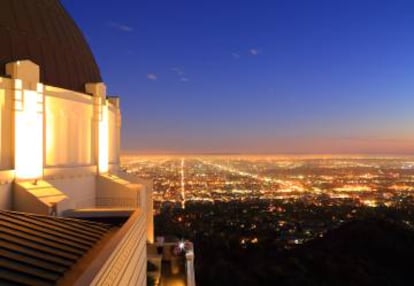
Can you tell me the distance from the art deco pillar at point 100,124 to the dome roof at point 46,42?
18.9 inches

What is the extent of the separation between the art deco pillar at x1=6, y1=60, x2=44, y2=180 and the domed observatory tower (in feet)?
0.07

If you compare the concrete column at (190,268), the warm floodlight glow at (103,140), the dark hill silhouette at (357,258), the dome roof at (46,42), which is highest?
the dome roof at (46,42)

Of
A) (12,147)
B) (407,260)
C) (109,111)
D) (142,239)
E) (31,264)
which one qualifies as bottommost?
(407,260)

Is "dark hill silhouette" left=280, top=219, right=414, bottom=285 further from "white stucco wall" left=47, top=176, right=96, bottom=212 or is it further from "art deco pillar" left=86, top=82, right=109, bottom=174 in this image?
"white stucco wall" left=47, top=176, right=96, bottom=212

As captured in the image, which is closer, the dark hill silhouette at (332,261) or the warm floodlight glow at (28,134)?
the warm floodlight glow at (28,134)

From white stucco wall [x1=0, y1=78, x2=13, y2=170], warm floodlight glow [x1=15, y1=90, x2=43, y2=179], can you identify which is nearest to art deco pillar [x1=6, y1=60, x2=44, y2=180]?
warm floodlight glow [x1=15, y1=90, x2=43, y2=179]

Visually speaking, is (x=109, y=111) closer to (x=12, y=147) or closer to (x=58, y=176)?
(x=58, y=176)

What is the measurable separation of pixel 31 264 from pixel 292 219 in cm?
5295

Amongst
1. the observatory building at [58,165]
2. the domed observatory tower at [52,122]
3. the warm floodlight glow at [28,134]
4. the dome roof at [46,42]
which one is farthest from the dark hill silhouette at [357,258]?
the warm floodlight glow at [28,134]

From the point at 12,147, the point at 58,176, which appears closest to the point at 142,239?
the point at 58,176

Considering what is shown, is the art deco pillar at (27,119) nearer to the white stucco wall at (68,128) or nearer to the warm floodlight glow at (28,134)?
the warm floodlight glow at (28,134)

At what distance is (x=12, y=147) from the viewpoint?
1018 cm

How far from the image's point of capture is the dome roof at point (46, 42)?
11.5 meters

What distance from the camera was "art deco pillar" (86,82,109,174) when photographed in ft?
44.5
